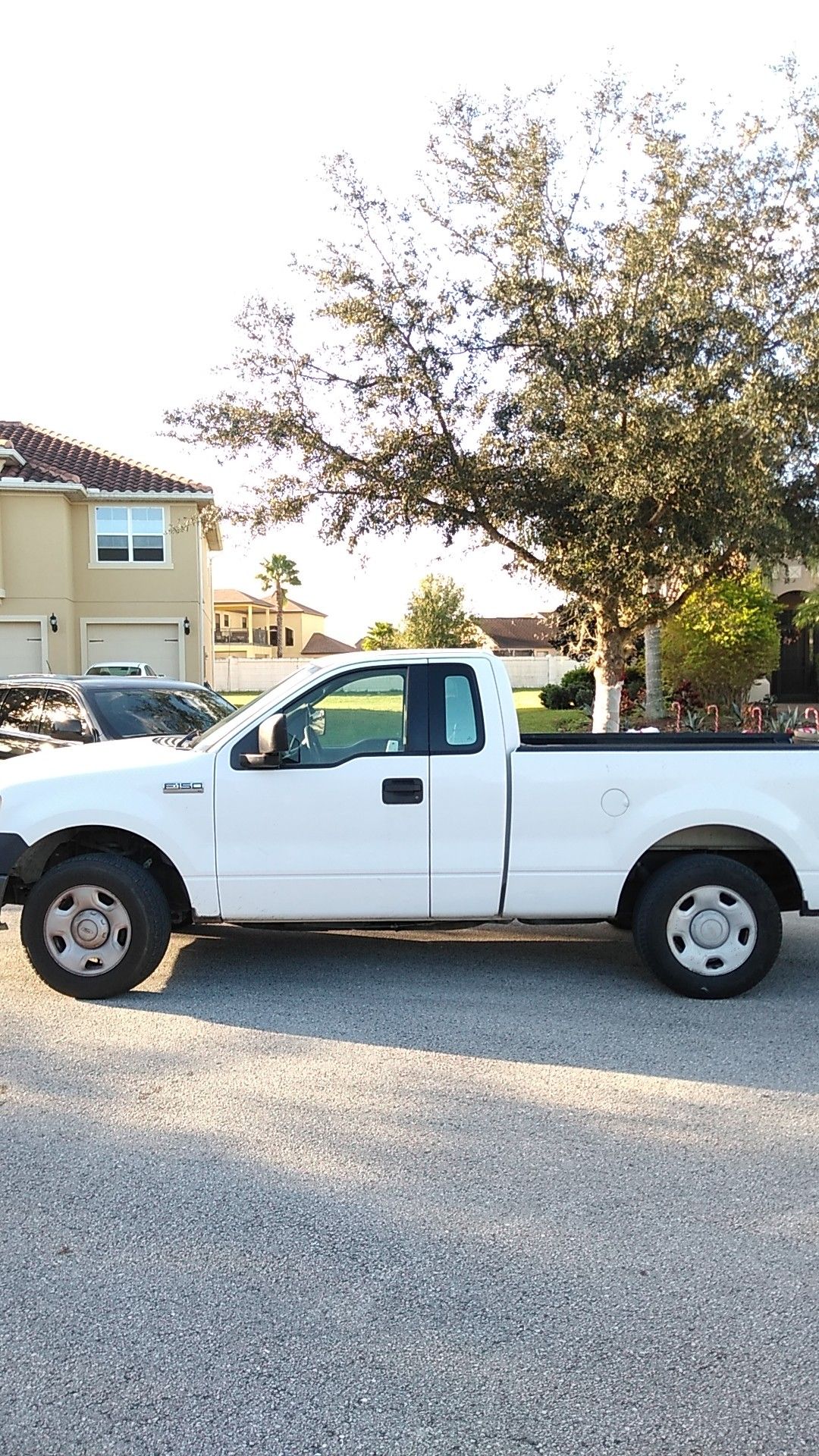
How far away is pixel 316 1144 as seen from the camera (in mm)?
4449

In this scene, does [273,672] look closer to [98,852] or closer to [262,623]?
[262,623]

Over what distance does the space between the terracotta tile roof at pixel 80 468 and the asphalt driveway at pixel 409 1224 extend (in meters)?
24.0

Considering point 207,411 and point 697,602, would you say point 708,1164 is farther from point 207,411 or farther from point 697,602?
point 697,602

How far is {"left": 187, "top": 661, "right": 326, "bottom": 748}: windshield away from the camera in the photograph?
6496 millimetres

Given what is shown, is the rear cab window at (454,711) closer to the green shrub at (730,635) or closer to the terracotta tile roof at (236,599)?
the green shrub at (730,635)

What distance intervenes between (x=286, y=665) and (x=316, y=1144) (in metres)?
52.5

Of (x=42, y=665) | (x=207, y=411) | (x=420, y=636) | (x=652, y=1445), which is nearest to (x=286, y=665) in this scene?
(x=420, y=636)

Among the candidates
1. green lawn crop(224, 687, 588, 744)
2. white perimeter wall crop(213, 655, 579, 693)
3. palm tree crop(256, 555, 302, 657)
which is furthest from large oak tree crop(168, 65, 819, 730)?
palm tree crop(256, 555, 302, 657)

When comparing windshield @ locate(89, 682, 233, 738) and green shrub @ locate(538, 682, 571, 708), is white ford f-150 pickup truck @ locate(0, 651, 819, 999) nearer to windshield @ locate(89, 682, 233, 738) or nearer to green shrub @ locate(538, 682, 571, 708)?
windshield @ locate(89, 682, 233, 738)

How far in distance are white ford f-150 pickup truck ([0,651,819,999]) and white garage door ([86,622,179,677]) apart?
24.0 metres

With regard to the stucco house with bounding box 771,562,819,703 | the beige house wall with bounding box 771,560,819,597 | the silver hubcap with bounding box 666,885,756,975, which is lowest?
the silver hubcap with bounding box 666,885,756,975

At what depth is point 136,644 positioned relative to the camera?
1180 inches

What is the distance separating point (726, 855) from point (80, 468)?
2683 centimetres

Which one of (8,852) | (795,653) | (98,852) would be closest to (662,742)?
(98,852)
